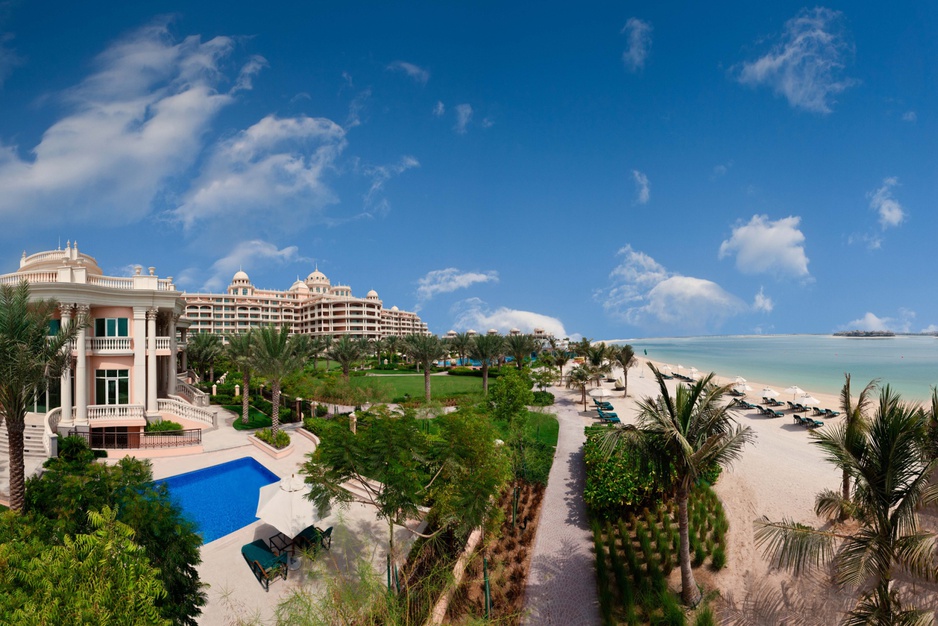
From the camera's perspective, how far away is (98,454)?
61.8 feet

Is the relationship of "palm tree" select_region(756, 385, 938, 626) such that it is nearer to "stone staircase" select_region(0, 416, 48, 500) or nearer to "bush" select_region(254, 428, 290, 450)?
"bush" select_region(254, 428, 290, 450)

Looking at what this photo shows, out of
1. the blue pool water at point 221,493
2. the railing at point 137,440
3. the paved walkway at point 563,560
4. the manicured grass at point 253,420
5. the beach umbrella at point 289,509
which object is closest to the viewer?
the paved walkway at point 563,560

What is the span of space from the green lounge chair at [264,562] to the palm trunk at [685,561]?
8.96 m

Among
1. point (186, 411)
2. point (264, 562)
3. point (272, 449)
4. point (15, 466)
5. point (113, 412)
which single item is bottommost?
point (264, 562)

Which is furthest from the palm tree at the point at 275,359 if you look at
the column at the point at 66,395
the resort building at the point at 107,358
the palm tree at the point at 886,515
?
the palm tree at the point at 886,515

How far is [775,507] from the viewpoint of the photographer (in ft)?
45.4

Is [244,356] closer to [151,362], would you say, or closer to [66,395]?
[151,362]

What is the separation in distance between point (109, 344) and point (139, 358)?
1562 millimetres

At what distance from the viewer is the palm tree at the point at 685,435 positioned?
838 cm

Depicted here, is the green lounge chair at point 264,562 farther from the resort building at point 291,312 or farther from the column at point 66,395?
the resort building at point 291,312

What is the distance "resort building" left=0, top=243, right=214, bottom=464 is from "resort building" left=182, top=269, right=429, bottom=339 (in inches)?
2712

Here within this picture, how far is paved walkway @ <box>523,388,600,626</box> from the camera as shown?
32.6 ft

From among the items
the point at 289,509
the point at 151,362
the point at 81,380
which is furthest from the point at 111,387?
the point at 289,509

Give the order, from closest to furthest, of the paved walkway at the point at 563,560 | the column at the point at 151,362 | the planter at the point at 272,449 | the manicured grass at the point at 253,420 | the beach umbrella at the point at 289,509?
the paved walkway at the point at 563,560, the beach umbrella at the point at 289,509, the planter at the point at 272,449, the column at the point at 151,362, the manicured grass at the point at 253,420
